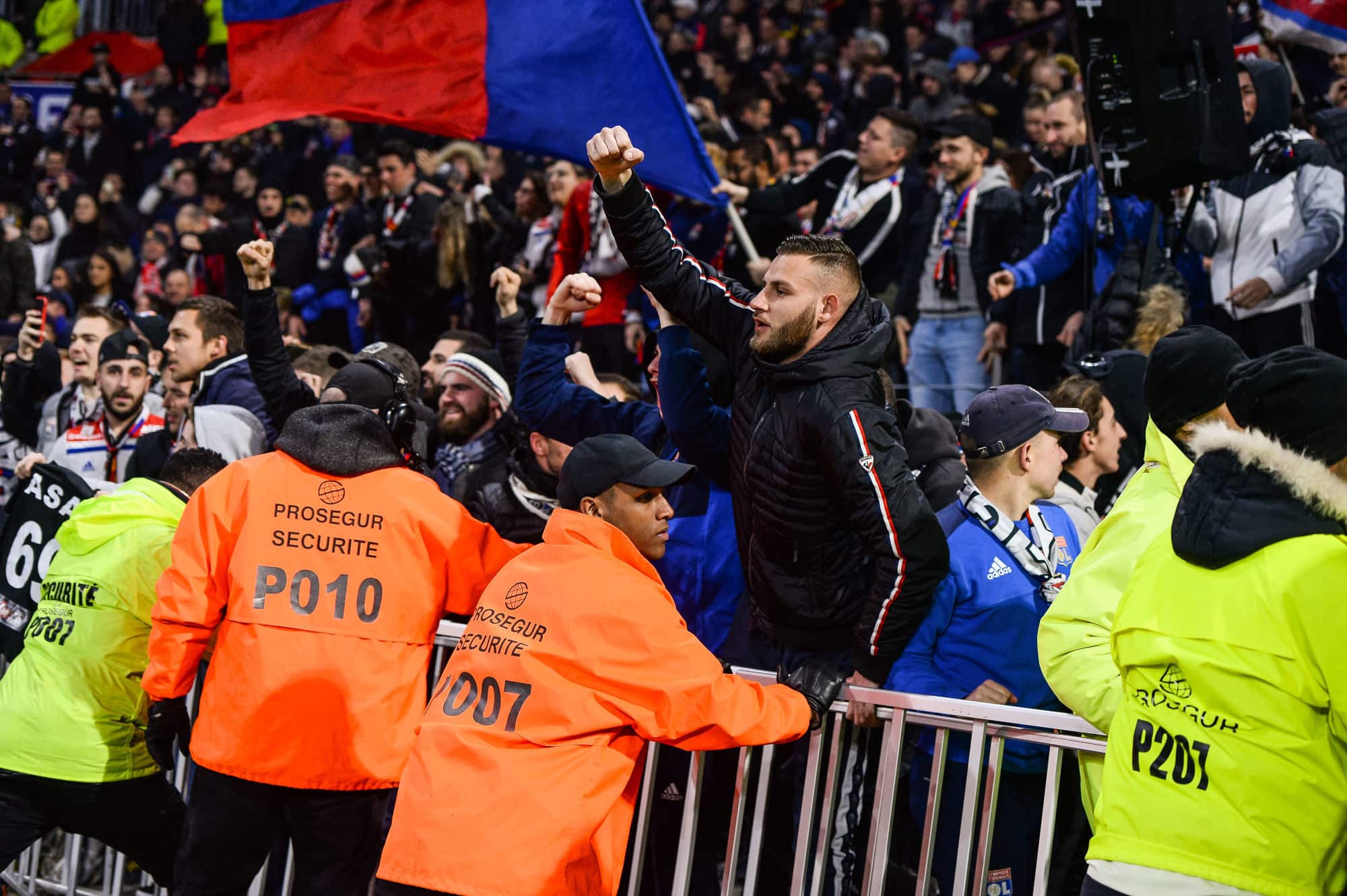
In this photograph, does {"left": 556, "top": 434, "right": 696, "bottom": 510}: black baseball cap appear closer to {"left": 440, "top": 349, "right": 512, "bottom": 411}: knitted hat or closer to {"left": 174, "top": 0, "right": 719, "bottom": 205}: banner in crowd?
{"left": 440, "top": 349, "right": 512, "bottom": 411}: knitted hat

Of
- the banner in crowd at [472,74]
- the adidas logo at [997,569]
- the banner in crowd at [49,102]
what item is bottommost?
the adidas logo at [997,569]

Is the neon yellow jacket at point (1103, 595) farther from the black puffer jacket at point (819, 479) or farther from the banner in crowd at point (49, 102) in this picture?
the banner in crowd at point (49, 102)

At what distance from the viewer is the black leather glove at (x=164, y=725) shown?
15.8 feet

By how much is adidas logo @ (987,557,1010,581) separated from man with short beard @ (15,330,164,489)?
486 centimetres

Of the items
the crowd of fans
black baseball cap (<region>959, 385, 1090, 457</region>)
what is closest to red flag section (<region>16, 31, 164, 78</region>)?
the crowd of fans

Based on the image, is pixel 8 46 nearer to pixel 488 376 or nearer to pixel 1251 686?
pixel 488 376

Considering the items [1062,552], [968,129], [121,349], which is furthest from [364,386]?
[968,129]

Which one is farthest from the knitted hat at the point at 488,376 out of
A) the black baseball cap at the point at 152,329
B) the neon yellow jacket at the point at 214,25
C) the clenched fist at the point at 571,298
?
the neon yellow jacket at the point at 214,25

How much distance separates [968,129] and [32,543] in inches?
212

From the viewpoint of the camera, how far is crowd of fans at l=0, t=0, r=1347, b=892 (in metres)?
4.47

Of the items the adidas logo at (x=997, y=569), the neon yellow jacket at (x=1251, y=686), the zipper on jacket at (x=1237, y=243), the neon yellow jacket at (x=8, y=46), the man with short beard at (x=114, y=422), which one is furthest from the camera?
the neon yellow jacket at (x=8, y=46)

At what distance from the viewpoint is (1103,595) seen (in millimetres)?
3689

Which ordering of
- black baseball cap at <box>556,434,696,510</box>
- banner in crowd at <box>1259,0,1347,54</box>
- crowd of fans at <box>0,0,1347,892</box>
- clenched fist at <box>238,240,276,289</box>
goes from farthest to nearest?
1. banner in crowd at <box>1259,0,1347,54</box>
2. clenched fist at <box>238,240,276,289</box>
3. crowd of fans at <box>0,0,1347,892</box>
4. black baseball cap at <box>556,434,696,510</box>

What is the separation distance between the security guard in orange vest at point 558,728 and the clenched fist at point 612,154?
3.63ft
